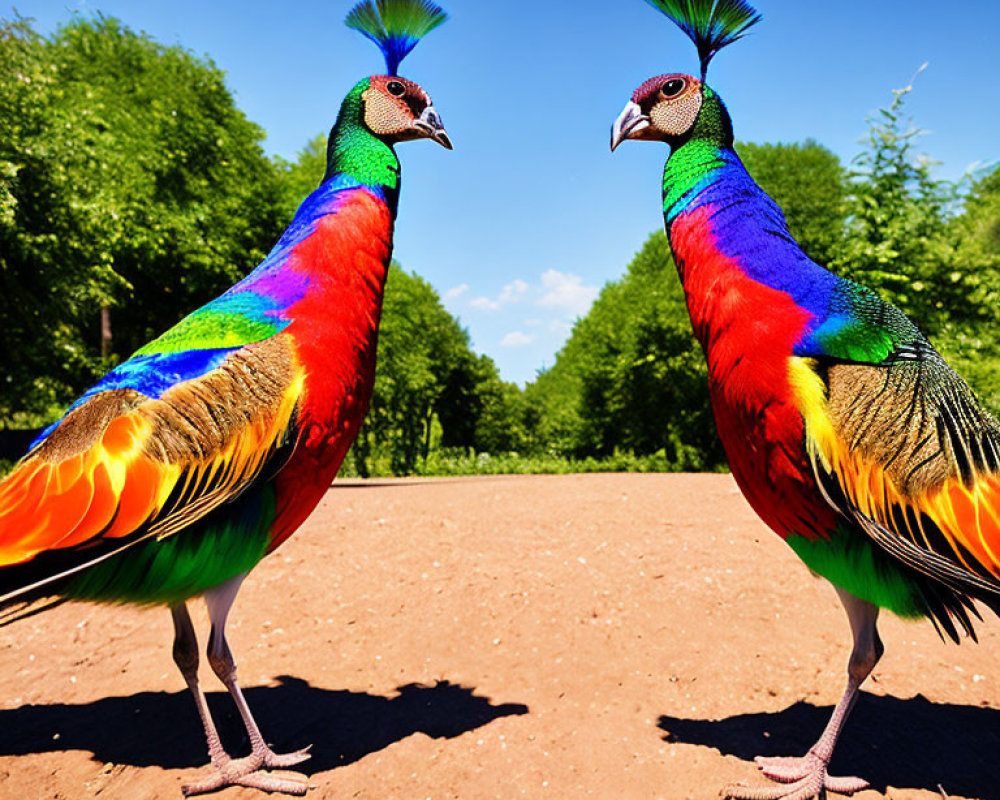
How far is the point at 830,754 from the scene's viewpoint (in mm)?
2801

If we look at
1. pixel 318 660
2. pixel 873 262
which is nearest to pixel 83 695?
pixel 318 660

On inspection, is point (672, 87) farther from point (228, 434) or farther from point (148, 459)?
point (148, 459)

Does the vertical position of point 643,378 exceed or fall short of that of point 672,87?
it exceeds it

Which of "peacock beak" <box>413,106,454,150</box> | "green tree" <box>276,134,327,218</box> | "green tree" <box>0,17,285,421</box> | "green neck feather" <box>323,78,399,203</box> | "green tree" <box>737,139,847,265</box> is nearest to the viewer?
"green neck feather" <box>323,78,399,203</box>

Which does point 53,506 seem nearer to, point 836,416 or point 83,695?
point 83,695

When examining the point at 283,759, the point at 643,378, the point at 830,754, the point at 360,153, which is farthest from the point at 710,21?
the point at 643,378

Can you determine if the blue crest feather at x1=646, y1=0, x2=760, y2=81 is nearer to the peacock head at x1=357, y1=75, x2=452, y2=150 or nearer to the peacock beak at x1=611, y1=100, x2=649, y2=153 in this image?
the peacock beak at x1=611, y1=100, x2=649, y2=153

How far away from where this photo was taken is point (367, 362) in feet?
9.59

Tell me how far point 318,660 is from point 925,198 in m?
14.6

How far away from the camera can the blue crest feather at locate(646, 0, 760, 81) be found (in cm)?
299

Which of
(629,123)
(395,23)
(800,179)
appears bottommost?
(629,123)

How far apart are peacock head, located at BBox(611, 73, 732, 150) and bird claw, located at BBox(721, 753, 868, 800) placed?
3.03 m

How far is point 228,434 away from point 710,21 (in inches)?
121

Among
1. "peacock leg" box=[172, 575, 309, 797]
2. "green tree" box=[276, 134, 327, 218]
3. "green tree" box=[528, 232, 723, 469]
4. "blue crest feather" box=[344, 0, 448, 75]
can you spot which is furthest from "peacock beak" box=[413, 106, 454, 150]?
"green tree" box=[528, 232, 723, 469]
